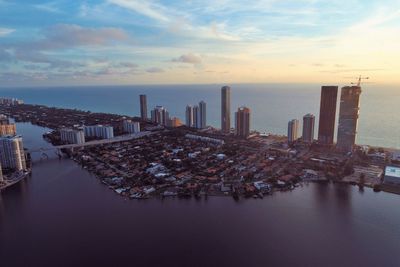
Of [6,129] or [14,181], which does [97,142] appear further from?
[6,129]

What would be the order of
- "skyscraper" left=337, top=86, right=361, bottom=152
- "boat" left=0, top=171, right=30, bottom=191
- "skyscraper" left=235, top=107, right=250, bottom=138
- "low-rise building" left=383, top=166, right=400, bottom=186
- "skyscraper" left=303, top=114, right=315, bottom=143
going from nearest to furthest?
"low-rise building" left=383, top=166, right=400, bottom=186 < "boat" left=0, top=171, right=30, bottom=191 < "skyscraper" left=337, top=86, right=361, bottom=152 < "skyscraper" left=303, top=114, right=315, bottom=143 < "skyscraper" left=235, top=107, right=250, bottom=138

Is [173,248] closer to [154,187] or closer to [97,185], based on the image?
[154,187]

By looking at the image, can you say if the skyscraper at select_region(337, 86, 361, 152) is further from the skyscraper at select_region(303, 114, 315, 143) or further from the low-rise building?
the low-rise building

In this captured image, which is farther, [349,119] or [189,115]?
[189,115]

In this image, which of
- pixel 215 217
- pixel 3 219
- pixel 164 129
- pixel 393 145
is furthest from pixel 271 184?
pixel 164 129

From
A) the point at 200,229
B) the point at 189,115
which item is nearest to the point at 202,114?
the point at 189,115

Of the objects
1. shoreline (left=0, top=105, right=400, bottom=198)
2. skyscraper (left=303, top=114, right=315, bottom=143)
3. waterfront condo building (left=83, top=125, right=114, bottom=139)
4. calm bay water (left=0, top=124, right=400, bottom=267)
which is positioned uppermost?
skyscraper (left=303, top=114, right=315, bottom=143)

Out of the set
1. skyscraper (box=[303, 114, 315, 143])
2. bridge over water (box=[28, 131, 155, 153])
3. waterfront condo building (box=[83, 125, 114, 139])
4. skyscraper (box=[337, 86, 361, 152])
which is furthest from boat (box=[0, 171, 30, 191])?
skyscraper (box=[337, 86, 361, 152])

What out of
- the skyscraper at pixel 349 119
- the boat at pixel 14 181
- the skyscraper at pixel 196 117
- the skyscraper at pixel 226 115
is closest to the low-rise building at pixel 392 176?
the skyscraper at pixel 349 119
